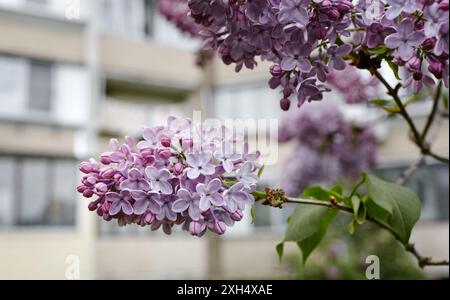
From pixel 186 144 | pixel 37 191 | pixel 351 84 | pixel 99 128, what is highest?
pixel 99 128

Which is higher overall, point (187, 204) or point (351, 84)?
point (351, 84)

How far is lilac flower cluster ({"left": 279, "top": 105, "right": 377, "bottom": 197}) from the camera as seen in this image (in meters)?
1.89

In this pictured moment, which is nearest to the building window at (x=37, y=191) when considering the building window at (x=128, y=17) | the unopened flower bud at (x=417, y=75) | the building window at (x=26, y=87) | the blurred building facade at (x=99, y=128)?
the blurred building facade at (x=99, y=128)

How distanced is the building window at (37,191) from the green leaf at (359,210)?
6.50 m

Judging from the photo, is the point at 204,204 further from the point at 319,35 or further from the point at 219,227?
the point at 319,35

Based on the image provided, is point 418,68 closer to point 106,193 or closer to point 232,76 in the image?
point 106,193

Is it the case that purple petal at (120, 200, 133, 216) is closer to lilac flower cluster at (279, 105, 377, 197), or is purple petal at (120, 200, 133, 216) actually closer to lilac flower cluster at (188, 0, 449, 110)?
lilac flower cluster at (188, 0, 449, 110)

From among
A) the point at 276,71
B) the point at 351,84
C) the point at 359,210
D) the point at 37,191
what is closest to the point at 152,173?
the point at 276,71

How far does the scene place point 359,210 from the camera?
67 cm

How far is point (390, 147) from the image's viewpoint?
7.32m

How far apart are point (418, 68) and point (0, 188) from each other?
6724 mm

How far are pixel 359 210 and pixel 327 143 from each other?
1.32 metres

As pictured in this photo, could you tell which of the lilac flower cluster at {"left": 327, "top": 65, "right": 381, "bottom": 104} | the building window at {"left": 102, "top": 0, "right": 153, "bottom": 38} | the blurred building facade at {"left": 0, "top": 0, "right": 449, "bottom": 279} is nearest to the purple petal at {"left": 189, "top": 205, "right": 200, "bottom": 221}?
the lilac flower cluster at {"left": 327, "top": 65, "right": 381, "bottom": 104}

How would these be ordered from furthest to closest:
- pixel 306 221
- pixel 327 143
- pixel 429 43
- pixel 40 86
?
1. pixel 40 86
2. pixel 327 143
3. pixel 306 221
4. pixel 429 43
